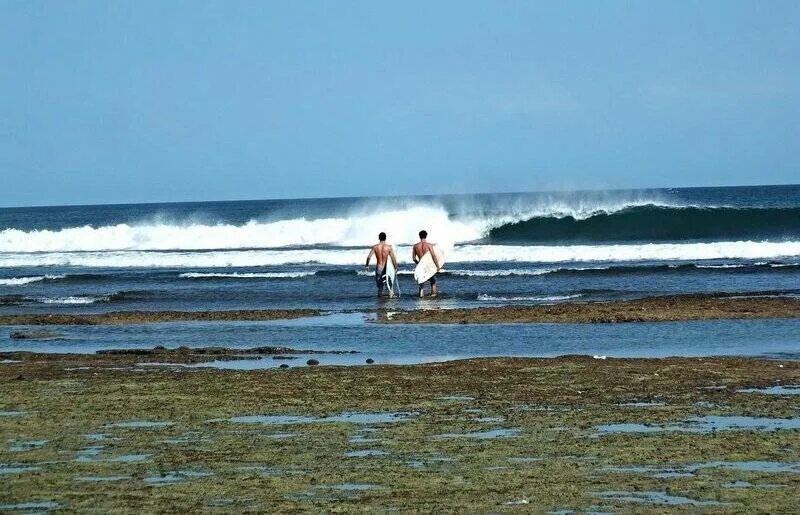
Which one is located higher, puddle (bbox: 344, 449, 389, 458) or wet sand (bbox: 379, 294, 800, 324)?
→ puddle (bbox: 344, 449, 389, 458)

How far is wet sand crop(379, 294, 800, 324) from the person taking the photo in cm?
1977

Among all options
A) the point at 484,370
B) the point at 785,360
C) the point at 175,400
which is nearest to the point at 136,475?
the point at 175,400

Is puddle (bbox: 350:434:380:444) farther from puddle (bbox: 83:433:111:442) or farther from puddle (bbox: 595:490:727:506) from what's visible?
puddle (bbox: 595:490:727:506)

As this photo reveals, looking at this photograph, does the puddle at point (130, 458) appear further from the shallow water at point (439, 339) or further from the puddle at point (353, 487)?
the shallow water at point (439, 339)

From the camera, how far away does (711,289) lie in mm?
26312

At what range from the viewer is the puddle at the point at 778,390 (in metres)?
11.2

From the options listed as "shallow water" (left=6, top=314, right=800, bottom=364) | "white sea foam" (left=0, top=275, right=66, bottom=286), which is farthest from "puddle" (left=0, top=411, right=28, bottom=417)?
"white sea foam" (left=0, top=275, right=66, bottom=286)

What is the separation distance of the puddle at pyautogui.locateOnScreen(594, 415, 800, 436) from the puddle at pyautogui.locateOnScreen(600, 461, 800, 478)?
3.93 ft

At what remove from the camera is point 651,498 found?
7.13 meters

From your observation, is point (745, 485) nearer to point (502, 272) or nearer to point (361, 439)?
point (361, 439)

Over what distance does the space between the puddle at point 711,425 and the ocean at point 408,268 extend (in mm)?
5736

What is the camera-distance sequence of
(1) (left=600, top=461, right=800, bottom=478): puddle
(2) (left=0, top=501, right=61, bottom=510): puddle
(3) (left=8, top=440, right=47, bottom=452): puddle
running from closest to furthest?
(2) (left=0, top=501, right=61, bottom=510): puddle → (1) (left=600, top=461, right=800, bottom=478): puddle → (3) (left=8, top=440, right=47, bottom=452): puddle

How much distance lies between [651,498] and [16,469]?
14.4ft

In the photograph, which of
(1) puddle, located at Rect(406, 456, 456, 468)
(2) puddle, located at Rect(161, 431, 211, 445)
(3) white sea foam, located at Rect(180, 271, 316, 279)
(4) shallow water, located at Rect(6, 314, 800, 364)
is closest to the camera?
(1) puddle, located at Rect(406, 456, 456, 468)
